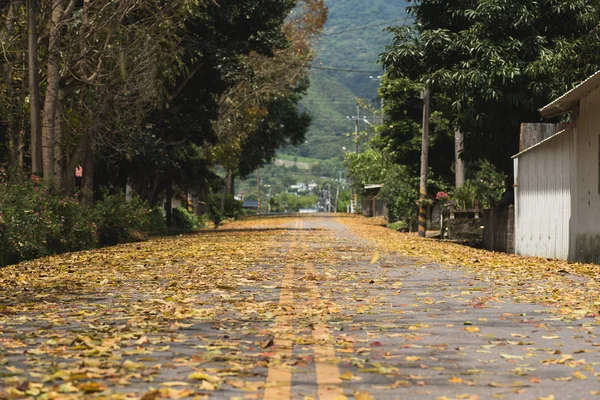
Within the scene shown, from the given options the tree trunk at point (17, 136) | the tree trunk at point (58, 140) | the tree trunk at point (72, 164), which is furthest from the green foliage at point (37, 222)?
the tree trunk at point (72, 164)

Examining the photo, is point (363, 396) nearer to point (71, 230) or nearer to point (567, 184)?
point (567, 184)

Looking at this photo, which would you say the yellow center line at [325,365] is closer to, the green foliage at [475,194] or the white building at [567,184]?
the white building at [567,184]

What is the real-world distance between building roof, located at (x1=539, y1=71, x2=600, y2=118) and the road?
4.29 meters

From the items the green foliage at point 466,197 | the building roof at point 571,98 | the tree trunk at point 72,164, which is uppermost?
the building roof at point 571,98

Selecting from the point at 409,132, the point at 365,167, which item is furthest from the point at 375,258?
the point at 365,167

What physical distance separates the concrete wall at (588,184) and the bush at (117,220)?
1384 centimetres

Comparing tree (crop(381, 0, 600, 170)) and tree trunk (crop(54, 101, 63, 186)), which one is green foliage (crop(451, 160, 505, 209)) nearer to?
tree (crop(381, 0, 600, 170))

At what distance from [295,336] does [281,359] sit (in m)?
1.39

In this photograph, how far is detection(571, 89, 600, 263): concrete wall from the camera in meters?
21.4

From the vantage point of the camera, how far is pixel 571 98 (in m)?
22.0

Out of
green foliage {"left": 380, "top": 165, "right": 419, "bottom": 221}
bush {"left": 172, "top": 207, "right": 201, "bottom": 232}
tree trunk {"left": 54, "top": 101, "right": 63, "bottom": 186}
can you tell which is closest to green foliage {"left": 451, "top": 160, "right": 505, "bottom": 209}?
green foliage {"left": 380, "top": 165, "right": 419, "bottom": 221}

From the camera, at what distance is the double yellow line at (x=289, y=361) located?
712 centimetres

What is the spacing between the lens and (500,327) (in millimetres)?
10539

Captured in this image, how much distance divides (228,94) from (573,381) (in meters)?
47.6
